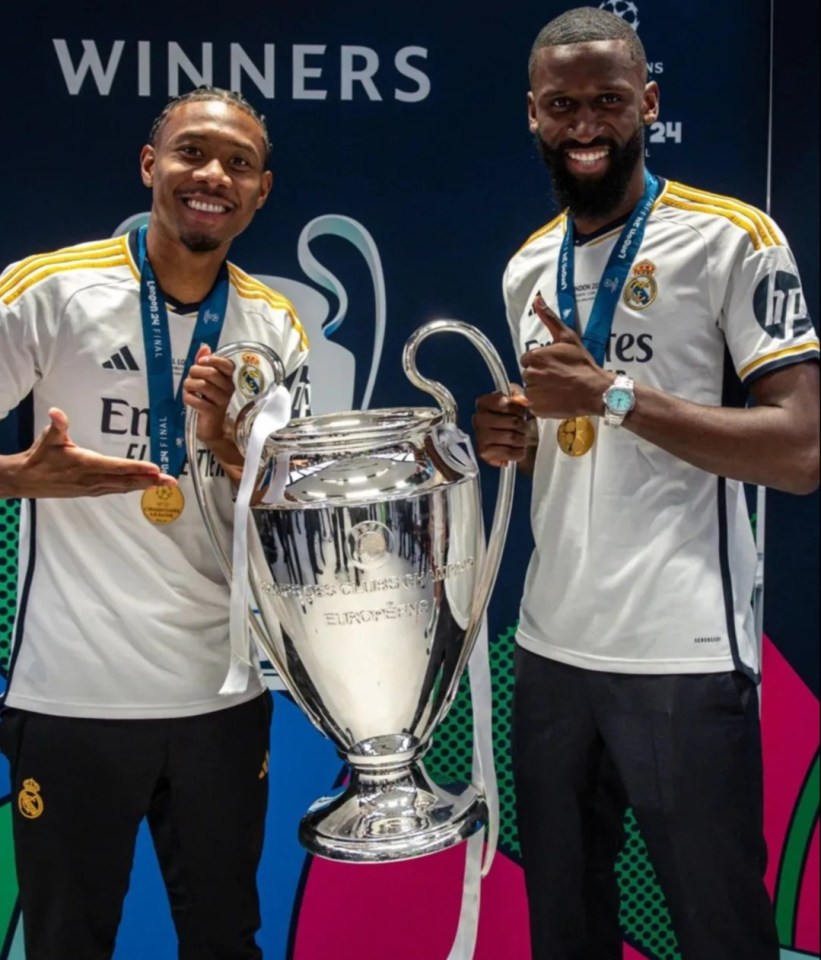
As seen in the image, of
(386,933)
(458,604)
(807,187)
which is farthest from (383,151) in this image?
(386,933)

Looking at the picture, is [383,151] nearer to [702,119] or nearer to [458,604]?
[702,119]

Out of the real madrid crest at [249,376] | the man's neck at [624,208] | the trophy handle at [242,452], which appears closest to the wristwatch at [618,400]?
the man's neck at [624,208]

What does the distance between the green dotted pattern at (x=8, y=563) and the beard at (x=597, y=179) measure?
1329 mm

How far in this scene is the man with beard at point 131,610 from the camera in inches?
73.4

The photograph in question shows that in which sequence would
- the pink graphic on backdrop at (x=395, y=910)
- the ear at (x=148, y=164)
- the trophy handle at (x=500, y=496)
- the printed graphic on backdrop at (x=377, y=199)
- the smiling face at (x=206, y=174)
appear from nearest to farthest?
the trophy handle at (x=500, y=496), the smiling face at (x=206, y=174), the ear at (x=148, y=164), the printed graphic on backdrop at (x=377, y=199), the pink graphic on backdrop at (x=395, y=910)

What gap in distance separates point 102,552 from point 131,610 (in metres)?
0.11

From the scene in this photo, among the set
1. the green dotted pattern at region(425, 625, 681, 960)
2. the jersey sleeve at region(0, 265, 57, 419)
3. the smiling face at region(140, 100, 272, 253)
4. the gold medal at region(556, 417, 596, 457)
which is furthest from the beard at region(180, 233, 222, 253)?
the green dotted pattern at region(425, 625, 681, 960)

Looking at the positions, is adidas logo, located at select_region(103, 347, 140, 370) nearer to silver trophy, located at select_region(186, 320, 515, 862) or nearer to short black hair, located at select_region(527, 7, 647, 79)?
silver trophy, located at select_region(186, 320, 515, 862)

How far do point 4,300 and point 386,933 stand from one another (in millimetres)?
1588

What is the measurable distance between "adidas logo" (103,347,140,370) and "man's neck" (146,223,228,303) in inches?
5.3

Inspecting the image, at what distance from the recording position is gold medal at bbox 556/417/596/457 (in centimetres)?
192

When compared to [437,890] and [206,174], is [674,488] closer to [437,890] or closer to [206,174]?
[206,174]

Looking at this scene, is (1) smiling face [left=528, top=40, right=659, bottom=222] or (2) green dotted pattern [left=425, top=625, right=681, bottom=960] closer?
(1) smiling face [left=528, top=40, right=659, bottom=222]

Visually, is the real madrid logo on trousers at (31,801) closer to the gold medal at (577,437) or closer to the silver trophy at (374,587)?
the silver trophy at (374,587)
